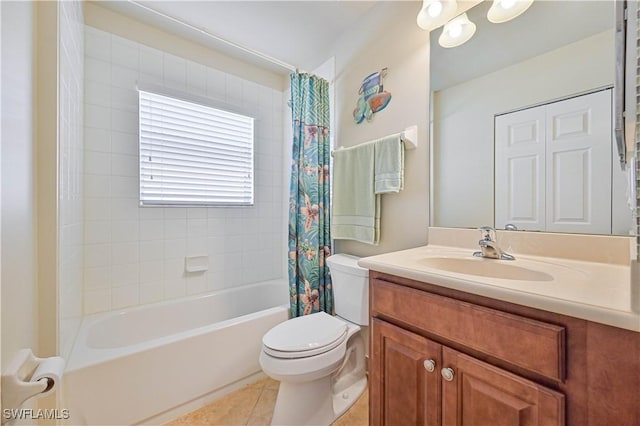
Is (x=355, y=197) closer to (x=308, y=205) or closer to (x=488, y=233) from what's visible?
(x=308, y=205)

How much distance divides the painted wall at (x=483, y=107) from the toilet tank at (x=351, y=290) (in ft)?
1.63

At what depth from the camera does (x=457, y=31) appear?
123 centimetres

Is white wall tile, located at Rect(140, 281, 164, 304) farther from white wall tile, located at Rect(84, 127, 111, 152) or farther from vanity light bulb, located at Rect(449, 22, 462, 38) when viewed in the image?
vanity light bulb, located at Rect(449, 22, 462, 38)

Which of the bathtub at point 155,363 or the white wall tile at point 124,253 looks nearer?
the bathtub at point 155,363

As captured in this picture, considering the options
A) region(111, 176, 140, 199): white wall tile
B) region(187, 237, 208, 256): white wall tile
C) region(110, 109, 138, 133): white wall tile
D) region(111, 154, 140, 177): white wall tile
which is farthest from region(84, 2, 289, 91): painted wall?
region(187, 237, 208, 256): white wall tile

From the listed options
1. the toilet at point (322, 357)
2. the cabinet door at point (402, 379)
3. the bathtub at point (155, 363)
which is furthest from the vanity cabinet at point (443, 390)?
the bathtub at point (155, 363)

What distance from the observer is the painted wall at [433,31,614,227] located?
90 centimetres

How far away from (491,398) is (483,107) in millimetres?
1148

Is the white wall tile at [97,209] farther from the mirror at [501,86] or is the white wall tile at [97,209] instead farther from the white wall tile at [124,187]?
the mirror at [501,86]

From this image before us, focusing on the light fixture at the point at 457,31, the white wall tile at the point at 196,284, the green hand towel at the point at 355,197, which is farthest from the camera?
the white wall tile at the point at 196,284

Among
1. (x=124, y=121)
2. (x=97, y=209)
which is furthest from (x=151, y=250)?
(x=124, y=121)

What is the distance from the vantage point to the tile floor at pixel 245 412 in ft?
4.13

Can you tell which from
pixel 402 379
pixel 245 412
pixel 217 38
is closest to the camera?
pixel 402 379

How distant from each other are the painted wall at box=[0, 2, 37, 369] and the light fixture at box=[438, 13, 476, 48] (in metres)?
1.55
